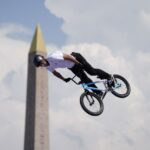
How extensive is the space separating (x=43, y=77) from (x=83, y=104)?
221ft

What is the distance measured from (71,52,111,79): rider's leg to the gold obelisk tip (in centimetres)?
7297

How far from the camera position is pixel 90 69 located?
1905 cm

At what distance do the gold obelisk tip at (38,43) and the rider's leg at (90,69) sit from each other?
239ft

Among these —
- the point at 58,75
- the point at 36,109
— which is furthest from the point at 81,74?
the point at 36,109

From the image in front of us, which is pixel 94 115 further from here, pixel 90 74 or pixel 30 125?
pixel 30 125

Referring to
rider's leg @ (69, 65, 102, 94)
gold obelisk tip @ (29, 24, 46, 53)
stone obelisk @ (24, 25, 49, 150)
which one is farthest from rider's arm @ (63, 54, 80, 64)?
gold obelisk tip @ (29, 24, 46, 53)

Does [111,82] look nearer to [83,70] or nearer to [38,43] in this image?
[83,70]

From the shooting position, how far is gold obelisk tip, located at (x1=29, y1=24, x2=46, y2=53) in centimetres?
9295

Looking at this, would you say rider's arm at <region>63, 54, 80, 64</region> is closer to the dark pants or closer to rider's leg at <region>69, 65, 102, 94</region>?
the dark pants

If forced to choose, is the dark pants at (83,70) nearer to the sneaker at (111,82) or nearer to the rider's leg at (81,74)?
the rider's leg at (81,74)

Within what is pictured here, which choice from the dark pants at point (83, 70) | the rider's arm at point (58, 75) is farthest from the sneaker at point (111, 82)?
the rider's arm at point (58, 75)

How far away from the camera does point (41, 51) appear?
3647 inches

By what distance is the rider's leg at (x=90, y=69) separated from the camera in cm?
1855

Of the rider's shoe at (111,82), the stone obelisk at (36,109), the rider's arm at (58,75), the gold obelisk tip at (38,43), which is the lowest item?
the rider's arm at (58,75)
